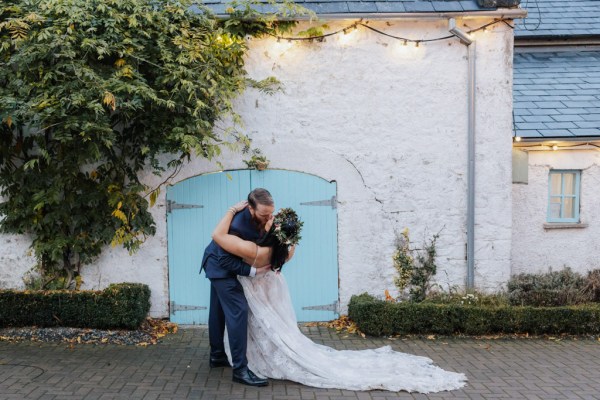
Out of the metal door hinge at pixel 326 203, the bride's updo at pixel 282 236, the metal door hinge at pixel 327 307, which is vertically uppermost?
the metal door hinge at pixel 326 203

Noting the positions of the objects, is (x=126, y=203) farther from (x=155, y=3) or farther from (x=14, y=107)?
(x=155, y=3)

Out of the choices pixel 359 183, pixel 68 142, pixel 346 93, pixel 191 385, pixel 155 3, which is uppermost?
pixel 155 3

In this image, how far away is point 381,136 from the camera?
285 inches

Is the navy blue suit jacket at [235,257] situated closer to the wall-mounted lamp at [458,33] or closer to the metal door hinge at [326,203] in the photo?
the metal door hinge at [326,203]

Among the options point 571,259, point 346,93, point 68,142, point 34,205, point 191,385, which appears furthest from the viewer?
point 571,259

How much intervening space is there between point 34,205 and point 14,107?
148 centimetres

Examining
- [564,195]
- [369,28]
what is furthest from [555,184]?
[369,28]

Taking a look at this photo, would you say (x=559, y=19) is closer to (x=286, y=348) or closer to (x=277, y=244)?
(x=277, y=244)

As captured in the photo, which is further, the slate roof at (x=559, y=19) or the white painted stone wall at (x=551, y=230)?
the slate roof at (x=559, y=19)

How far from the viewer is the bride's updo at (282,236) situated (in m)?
5.00

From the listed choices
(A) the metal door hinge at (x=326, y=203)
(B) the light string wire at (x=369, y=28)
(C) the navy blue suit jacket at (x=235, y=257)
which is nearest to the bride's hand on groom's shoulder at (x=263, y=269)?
(C) the navy blue suit jacket at (x=235, y=257)

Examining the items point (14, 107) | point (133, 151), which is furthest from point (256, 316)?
point (14, 107)

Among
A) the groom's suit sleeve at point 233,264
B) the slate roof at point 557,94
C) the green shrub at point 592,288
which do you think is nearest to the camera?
the groom's suit sleeve at point 233,264

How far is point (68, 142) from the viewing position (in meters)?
6.29
